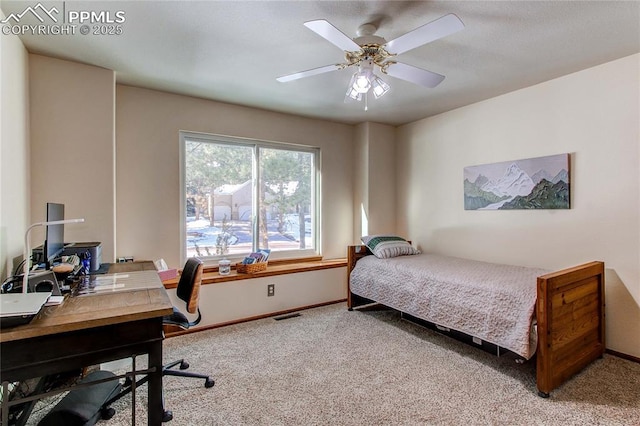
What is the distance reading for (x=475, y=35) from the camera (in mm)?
2168

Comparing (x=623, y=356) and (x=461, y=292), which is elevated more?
(x=461, y=292)

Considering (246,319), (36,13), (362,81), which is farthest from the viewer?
(246,319)

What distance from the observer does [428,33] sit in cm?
168

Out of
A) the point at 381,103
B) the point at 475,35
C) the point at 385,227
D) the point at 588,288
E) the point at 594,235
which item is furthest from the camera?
the point at 385,227

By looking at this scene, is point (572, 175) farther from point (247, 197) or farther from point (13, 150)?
point (13, 150)

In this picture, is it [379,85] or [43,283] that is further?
[379,85]

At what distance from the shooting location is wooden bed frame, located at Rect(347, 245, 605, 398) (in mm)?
2012

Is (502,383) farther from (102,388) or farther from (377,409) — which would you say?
(102,388)

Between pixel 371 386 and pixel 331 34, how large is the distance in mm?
2201

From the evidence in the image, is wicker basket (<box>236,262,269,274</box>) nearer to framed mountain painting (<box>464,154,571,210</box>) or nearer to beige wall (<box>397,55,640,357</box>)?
beige wall (<box>397,55,640,357</box>)

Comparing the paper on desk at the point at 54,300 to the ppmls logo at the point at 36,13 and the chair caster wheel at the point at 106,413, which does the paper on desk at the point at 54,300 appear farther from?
the ppmls logo at the point at 36,13

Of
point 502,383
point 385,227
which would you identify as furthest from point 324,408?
point 385,227

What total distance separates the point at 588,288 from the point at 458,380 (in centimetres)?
119

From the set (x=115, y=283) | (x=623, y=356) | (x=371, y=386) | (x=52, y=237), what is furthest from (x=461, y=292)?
(x=52, y=237)
